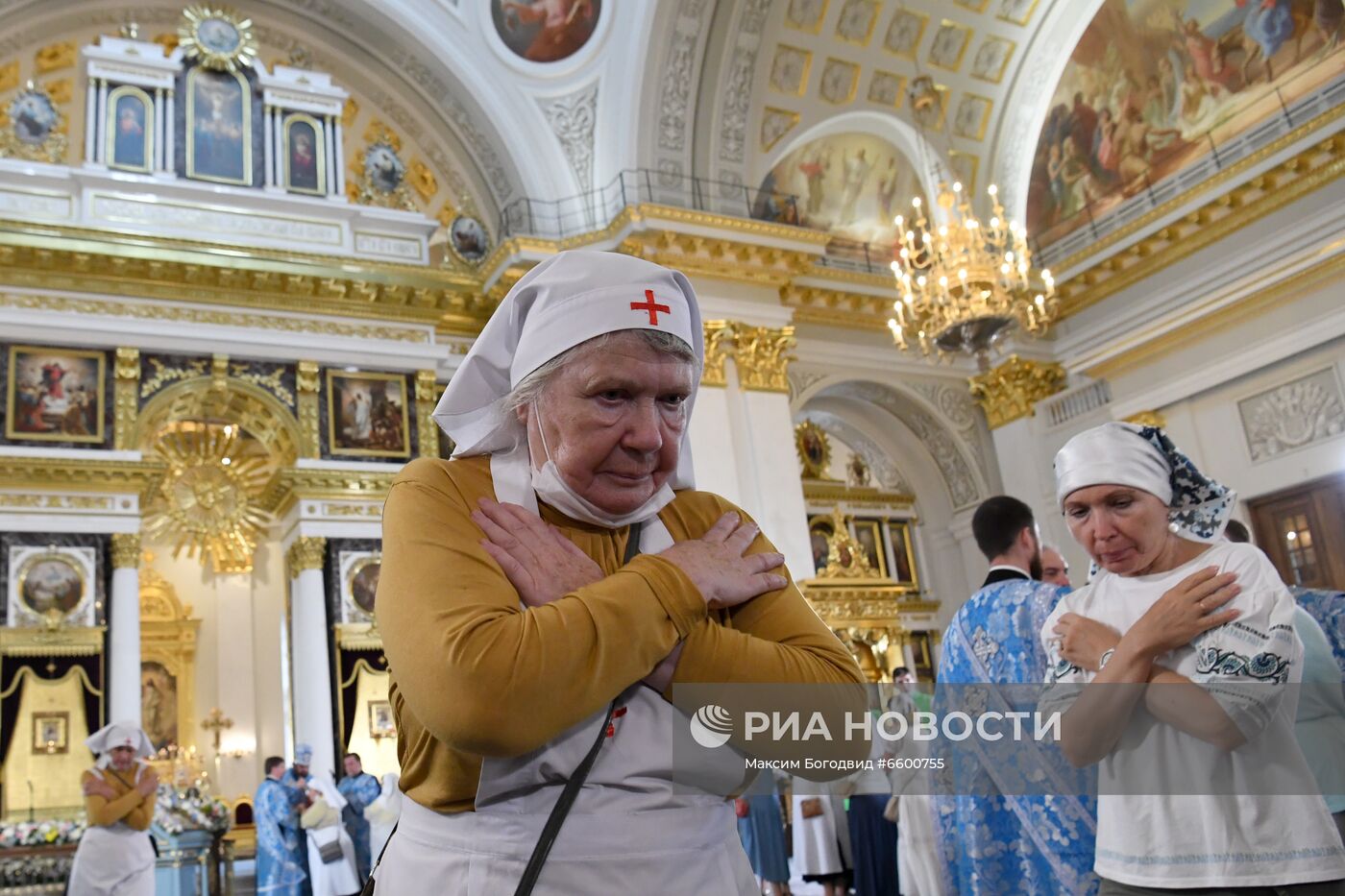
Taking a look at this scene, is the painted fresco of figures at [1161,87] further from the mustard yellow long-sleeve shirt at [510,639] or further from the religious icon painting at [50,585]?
the mustard yellow long-sleeve shirt at [510,639]

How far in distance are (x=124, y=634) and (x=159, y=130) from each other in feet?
17.0

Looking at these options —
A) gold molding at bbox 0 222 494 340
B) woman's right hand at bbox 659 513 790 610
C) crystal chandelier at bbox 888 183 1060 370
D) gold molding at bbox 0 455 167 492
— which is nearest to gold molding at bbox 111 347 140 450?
gold molding at bbox 0 455 167 492

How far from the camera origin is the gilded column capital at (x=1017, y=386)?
570 inches

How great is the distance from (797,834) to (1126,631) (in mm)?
6411

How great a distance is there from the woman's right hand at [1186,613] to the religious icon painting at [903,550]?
14635 millimetres

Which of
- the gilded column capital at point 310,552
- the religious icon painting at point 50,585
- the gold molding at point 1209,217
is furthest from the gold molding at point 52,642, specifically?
the gold molding at point 1209,217

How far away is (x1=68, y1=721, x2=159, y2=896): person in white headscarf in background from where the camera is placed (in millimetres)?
6109

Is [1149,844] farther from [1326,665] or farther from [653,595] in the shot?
[653,595]

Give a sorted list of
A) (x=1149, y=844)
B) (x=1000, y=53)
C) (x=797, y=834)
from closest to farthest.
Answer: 1. (x=1149, y=844)
2. (x=797, y=834)
3. (x=1000, y=53)

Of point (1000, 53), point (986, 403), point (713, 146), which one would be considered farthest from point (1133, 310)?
point (713, 146)

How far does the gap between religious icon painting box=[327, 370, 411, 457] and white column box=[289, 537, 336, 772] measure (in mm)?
1110

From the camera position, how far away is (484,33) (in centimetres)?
1220

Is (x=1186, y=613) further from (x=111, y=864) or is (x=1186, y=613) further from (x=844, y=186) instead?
(x=844, y=186)

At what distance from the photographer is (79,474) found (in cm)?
990
